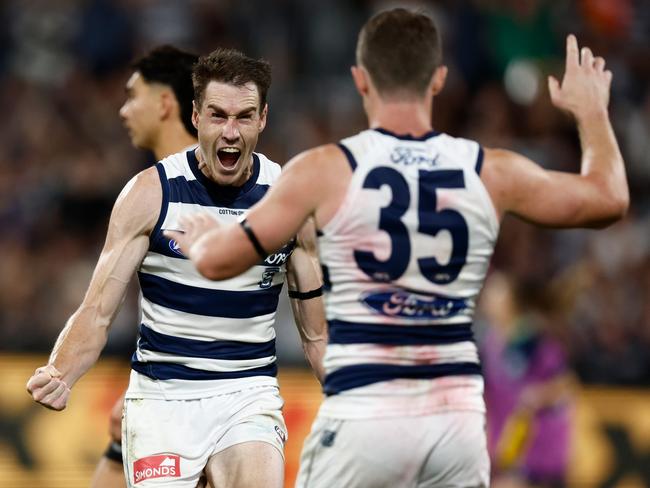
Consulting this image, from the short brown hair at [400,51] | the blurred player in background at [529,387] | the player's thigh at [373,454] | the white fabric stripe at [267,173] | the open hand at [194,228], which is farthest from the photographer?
the blurred player in background at [529,387]

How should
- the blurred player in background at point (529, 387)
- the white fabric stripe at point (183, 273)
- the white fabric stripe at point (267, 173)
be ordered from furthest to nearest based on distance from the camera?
the blurred player in background at point (529, 387) < the white fabric stripe at point (267, 173) < the white fabric stripe at point (183, 273)

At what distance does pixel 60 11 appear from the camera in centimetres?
1342

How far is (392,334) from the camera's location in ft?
14.4

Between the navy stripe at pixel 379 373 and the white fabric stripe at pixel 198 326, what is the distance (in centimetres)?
119

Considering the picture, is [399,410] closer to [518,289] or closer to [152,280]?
[152,280]

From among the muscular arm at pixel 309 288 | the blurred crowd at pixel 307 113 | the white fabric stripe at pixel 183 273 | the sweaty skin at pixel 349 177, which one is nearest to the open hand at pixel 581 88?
the sweaty skin at pixel 349 177

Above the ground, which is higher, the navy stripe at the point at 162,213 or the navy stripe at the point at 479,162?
the navy stripe at the point at 479,162

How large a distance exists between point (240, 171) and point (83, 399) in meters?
5.03

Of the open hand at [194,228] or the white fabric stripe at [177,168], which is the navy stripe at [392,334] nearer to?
the open hand at [194,228]

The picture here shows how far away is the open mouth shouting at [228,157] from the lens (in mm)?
5578

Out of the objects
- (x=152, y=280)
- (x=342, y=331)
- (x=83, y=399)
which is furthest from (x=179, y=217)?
(x=83, y=399)

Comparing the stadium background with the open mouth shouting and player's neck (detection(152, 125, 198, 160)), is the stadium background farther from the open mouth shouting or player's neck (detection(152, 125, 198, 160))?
the open mouth shouting

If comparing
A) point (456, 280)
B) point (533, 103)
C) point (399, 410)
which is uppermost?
point (456, 280)

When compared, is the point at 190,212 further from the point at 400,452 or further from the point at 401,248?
the point at 400,452
